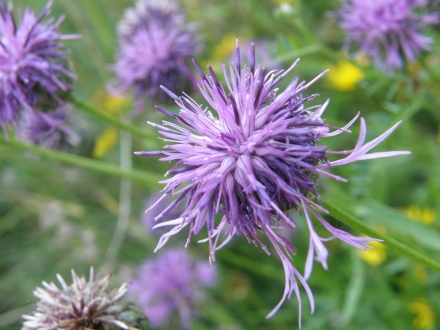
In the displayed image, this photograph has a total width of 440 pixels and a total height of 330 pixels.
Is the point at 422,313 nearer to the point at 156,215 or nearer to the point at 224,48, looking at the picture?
the point at 156,215

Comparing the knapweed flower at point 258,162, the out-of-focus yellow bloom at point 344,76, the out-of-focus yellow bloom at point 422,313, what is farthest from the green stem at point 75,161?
the out-of-focus yellow bloom at point 344,76

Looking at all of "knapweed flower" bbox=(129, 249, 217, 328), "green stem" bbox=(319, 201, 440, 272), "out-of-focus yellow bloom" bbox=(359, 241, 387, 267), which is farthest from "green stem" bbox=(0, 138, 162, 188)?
"green stem" bbox=(319, 201, 440, 272)

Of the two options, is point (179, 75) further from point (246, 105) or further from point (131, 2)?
point (131, 2)

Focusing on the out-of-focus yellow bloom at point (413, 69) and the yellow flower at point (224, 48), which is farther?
the yellow flower at point (224, 48)

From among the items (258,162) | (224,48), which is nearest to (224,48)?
(224,48)

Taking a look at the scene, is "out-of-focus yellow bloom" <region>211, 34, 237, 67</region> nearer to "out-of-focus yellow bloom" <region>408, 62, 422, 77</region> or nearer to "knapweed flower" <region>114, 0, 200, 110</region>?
"knapweed flower" <region>114, 0, 200, 110</region>

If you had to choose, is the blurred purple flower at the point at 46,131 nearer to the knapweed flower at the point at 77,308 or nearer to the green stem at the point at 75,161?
the green stem at the point at 75,161

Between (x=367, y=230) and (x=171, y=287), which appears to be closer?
(x=367, y=230)
